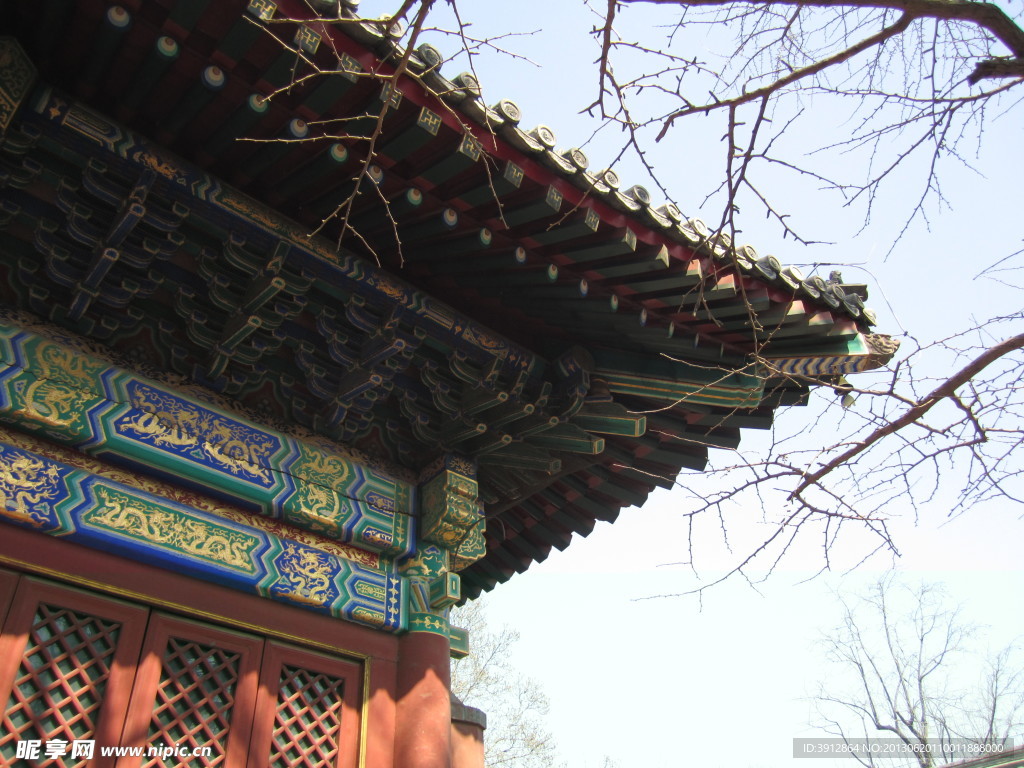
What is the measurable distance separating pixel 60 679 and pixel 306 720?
3.15 feet

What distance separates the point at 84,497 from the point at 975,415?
3124 mm

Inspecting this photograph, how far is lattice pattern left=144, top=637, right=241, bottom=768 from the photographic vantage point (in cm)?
300

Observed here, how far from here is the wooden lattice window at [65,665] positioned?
2.71 metres

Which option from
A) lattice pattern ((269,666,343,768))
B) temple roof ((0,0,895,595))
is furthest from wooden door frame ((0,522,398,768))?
temple roof ((0,0,895,595))

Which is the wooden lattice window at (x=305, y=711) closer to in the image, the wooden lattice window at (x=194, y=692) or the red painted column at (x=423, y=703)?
the wooden lattice window at (x=194, y=692)

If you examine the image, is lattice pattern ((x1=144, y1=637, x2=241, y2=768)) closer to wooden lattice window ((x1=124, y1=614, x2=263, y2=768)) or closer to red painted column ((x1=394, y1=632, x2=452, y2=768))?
wooden lattice window ((x1=124, y1=614, x2=263, y2=768))

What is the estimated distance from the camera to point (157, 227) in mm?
3100

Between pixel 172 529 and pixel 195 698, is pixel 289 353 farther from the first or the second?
pixel 195 698

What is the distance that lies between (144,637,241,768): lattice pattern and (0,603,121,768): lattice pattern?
0.22 metres

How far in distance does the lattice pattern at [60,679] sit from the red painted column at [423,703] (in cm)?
122

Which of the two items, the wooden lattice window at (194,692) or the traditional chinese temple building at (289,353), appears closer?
the traditional chinese temple building at (289,353)

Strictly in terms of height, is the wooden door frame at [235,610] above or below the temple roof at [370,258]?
below

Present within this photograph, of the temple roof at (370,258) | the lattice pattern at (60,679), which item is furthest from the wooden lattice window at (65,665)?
the temple roof at (370,258)

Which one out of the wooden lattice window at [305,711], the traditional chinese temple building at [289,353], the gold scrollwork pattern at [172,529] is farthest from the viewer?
the wooden lattice window at [305,711]
